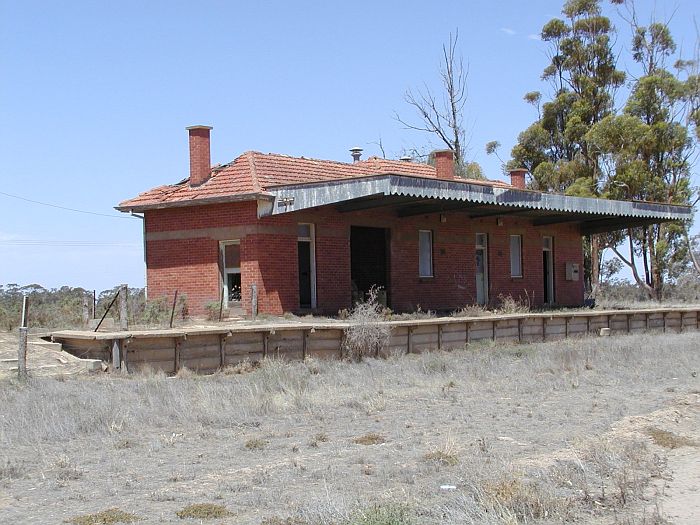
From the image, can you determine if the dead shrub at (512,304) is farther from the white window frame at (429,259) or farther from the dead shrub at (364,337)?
the dead shrub at (364,337)

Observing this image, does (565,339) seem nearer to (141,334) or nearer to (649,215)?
(649,215)

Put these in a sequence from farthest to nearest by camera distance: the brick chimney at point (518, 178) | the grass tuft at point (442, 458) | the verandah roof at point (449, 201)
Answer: the brick chimney at point (518, 178)
the verandah roof at point (449, 201)
the grass tuft at point (442, 458)

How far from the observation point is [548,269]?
1326 inches

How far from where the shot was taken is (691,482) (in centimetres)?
879

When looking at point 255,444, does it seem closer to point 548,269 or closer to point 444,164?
point 444,164

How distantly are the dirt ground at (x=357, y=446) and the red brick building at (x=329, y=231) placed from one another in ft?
19.8

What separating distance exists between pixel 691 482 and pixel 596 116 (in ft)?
137

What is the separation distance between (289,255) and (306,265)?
3.95ft

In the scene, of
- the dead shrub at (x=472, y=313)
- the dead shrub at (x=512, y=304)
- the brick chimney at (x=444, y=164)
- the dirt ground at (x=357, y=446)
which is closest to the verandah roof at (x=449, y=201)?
the brick chimney at (x=444, y=164)

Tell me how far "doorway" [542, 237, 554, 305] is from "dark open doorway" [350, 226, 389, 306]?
346 inches

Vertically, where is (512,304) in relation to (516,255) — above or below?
below

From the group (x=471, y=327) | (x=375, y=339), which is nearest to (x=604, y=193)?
(x=471, y=327)

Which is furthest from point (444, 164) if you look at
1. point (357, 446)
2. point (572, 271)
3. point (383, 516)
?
point (383, 516)

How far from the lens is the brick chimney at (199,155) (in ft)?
83.1
